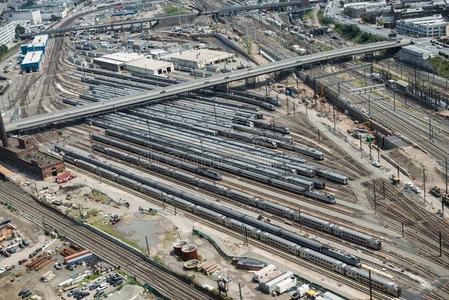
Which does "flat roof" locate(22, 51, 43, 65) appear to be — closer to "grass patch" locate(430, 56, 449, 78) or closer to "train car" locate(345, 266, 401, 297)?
"grass patch" locate(430, 56, 449, 78)

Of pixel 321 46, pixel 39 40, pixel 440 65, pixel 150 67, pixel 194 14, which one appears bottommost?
pixel 321 46

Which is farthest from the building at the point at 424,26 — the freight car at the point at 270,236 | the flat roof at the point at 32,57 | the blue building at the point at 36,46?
the blue building at the point at 36,46

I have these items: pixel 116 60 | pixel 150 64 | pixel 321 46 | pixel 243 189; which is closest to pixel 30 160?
pixel 243 189

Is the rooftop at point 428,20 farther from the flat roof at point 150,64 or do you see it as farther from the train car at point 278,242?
the train car at point 278,242

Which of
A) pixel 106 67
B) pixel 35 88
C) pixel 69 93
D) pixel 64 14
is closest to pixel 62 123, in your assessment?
pixel 69 93

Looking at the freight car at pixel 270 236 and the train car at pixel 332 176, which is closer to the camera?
the freight car at pixel 270 236

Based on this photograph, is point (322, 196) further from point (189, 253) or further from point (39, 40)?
point (39, 40)

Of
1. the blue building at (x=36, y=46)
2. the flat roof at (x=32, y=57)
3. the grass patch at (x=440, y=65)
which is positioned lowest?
the grass patch at (x=440, y=65)
